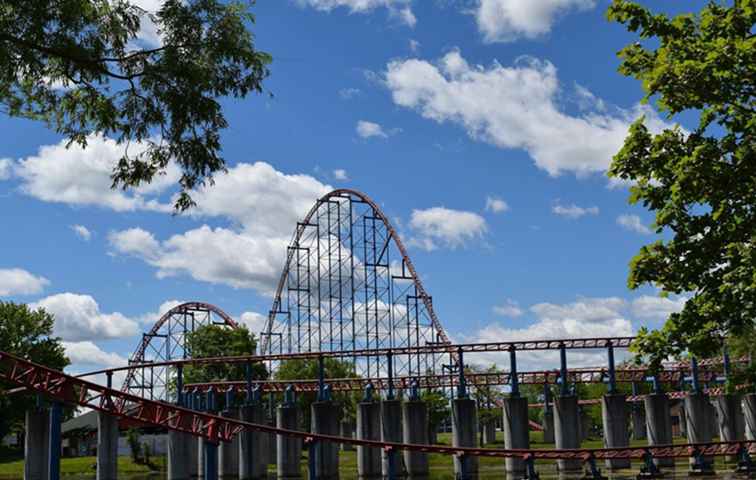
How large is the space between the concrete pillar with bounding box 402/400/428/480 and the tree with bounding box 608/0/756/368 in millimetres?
23478

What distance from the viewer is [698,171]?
625 inches

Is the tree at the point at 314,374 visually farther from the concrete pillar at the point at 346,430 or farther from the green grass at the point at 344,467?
the green grass at the point at 344,467

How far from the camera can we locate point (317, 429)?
40.7 m

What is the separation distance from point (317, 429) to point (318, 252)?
24.5 m

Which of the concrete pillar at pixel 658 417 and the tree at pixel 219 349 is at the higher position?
the tree at pixel 219 349

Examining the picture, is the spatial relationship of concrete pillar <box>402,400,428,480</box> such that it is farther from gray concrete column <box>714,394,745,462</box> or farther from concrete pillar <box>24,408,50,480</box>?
gray concrete column <box>714,394,745,462</box>

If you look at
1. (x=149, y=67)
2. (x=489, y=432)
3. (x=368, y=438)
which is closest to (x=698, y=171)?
(x=149, y=67)

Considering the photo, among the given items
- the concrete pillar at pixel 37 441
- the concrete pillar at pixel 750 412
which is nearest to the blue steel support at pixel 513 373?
the concrete pillar at pixel 750 412

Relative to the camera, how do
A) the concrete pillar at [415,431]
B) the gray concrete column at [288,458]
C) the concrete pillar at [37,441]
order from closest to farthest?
the concrete pillar at [37,441] < the concrete pillar at [415,431] < the gray concrete column at [288,458]

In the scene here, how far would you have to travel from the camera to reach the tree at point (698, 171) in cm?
1577

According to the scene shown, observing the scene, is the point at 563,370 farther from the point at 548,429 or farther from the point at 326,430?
the point at 548,429

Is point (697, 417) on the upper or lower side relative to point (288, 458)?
upper

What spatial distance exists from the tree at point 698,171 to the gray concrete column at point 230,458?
30.3m

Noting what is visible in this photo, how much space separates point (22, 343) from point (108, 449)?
33.5 metres
